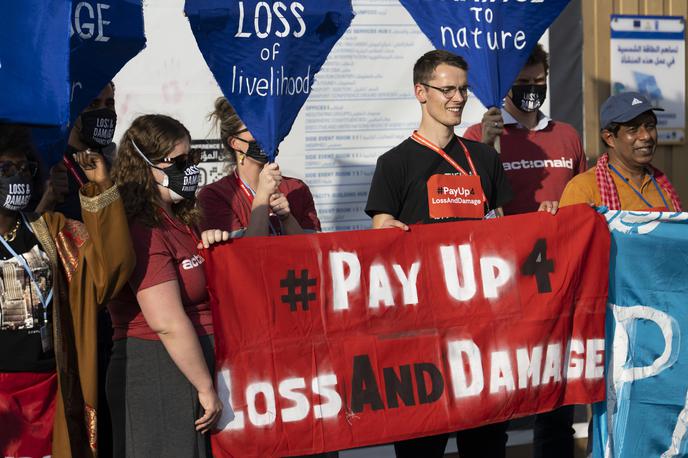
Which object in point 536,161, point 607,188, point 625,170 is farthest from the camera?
point 536,161

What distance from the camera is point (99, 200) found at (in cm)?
362

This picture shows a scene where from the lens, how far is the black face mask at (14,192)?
11.9ft

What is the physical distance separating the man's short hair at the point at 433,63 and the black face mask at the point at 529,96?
806 mm

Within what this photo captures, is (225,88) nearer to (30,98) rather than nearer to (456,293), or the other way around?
(30,98)

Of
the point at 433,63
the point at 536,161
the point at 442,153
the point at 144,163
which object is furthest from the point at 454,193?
the point at 144,163

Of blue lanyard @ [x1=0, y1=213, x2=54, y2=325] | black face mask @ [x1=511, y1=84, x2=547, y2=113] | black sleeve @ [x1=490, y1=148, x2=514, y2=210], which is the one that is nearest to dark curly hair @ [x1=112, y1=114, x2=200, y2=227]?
blue lanyard @ [x1=0, y1=213, x2=54, y2=325]

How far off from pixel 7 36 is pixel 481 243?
6.96ft

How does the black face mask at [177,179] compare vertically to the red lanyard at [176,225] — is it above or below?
above

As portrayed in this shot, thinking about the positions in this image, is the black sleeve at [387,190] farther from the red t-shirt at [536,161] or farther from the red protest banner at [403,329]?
the red t-shirt at [536,161]

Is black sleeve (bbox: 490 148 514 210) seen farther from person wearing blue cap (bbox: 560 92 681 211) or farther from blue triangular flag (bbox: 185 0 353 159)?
blue triangular flag (bbox: 185 0 353 159)

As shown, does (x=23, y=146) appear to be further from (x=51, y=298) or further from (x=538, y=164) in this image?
(x=538, y=164)

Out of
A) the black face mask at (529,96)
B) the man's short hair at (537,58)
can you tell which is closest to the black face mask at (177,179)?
the black face mask at (529,96)

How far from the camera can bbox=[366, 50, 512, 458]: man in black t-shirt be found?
4562mm

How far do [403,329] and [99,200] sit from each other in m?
1.43
